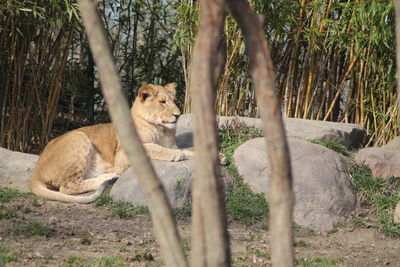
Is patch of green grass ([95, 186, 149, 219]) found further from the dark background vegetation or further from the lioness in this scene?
the dark background vegetation

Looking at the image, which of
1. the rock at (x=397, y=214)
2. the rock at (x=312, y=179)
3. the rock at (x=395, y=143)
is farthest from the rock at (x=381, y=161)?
the rock at (x=397, y=214)

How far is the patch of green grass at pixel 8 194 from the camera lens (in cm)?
667

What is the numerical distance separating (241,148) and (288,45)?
2055 mm

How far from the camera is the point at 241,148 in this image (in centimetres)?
739

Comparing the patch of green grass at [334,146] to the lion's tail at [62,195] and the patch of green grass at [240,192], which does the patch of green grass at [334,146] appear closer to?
the patch of green grass at [240,192]

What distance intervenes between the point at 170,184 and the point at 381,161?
92.4 inches

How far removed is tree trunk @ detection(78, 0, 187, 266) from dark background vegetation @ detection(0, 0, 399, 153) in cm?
496

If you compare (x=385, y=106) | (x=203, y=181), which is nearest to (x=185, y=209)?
(x=385, y=106)

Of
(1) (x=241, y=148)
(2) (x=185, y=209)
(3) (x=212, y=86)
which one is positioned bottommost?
(2) (x=185, y=209)

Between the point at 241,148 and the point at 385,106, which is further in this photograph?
the point at 385,106

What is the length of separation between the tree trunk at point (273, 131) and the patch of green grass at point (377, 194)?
156 inches

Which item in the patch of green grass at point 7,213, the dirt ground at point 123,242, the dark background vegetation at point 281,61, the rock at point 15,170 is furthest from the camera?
the dark background vegetation at point 281,61

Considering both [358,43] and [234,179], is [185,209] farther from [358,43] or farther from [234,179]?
[358,43]

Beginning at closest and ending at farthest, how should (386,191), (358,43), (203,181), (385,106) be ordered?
(203,181)
(386,191)
(358,43)
(385,106)
